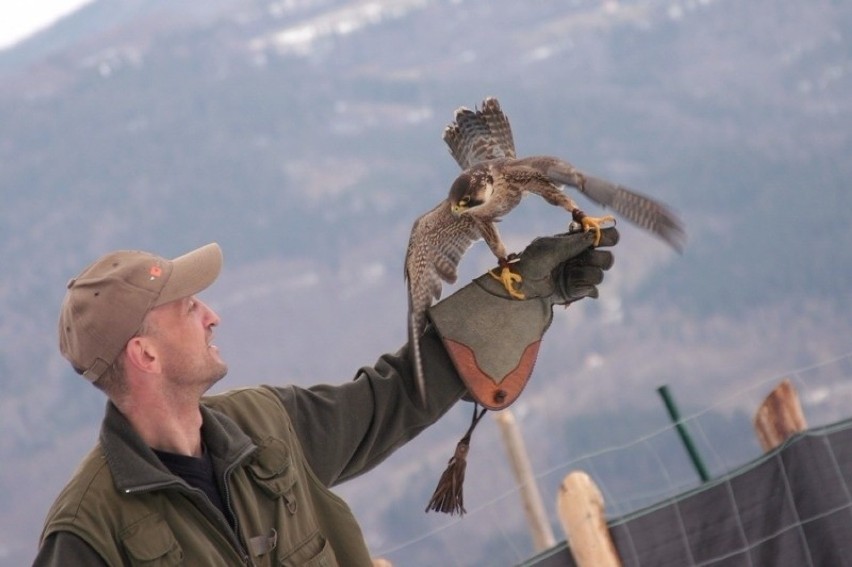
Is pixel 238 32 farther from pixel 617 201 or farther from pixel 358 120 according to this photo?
pixel 617 201

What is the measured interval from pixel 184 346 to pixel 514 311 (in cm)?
88

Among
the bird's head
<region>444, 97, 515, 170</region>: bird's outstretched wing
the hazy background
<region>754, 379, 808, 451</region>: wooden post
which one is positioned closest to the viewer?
the bird's head

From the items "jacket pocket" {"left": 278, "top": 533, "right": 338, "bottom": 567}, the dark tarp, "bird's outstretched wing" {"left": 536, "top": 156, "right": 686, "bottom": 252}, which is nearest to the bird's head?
"bird's outstretched wing" {"left": 536, "top": 156, "right": 686, "bottom": 252}

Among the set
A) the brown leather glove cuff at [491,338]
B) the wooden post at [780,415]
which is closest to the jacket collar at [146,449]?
the brown leather glove cuff at [491,338]

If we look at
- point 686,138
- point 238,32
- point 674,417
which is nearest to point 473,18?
point 238,32

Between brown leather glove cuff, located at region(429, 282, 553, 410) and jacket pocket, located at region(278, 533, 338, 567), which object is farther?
brown leather glove cuff, located at region(429, 282, 553, 410)

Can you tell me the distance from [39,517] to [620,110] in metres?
49.6

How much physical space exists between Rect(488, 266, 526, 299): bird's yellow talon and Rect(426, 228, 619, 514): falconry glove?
0.01 meters

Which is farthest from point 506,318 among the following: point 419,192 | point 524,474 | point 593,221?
point 419,192

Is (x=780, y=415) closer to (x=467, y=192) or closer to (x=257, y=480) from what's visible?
(x=467, y=192)

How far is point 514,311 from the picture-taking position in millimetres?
3107

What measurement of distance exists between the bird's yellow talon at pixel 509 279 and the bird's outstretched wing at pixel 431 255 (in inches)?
7.6

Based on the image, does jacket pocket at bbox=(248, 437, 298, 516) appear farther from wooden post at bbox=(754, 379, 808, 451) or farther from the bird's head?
wooden post at bbox=(754, 379, 808, 451)

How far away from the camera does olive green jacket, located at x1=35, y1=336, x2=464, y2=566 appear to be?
239 centimetres
